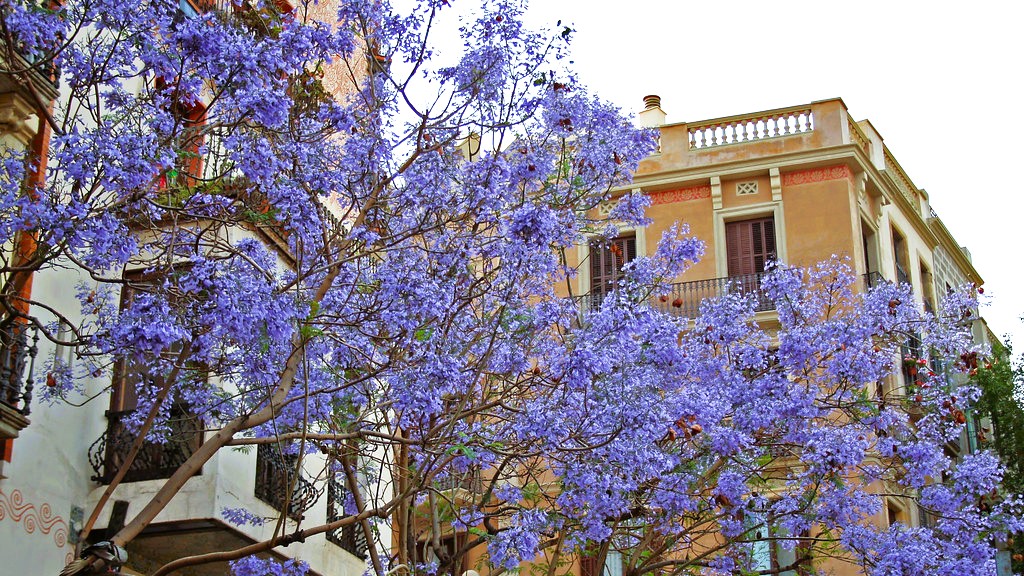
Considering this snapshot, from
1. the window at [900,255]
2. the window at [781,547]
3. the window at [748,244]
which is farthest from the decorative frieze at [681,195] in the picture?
the window at [781,547]

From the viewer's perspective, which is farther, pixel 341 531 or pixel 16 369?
pixel 341 531

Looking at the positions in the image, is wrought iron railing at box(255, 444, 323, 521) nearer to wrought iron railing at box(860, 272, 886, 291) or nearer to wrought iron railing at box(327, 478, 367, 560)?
wrought iron railing at box(327, 478, 367, 560)

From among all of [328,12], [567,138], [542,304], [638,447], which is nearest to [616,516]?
[638,447]

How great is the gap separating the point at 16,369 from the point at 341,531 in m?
6.12

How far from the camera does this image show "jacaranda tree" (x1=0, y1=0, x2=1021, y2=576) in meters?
11.2

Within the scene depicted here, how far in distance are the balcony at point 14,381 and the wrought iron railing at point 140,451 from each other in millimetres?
1458

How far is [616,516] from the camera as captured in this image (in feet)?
45.4

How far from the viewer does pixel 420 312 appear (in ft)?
40.9

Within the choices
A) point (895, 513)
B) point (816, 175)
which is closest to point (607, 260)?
point (816, 175)

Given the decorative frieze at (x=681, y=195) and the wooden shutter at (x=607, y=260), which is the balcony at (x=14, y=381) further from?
the decorative frieze at (x=681, y=195)

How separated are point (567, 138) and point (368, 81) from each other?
232 cm

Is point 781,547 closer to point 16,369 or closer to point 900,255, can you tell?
point 16,369

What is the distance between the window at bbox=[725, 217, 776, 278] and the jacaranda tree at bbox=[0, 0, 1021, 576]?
31.7 feet

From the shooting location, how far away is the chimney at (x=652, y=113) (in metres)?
29.6
